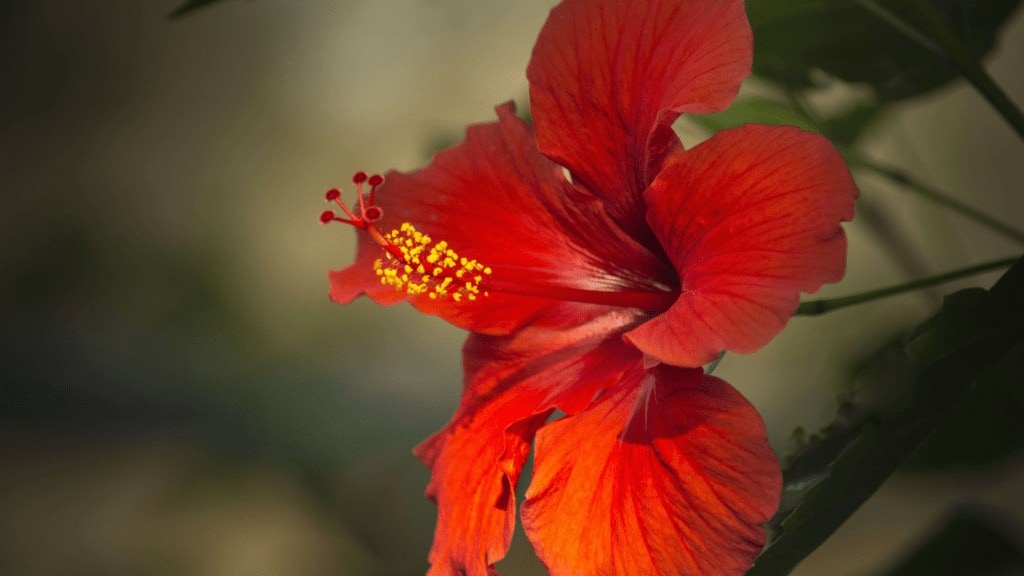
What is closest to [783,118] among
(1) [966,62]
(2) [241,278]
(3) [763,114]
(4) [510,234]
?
(3) [763,114]

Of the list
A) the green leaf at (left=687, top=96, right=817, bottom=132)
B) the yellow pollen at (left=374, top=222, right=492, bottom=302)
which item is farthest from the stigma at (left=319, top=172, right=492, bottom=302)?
the green leaf at (left=687, top=96, right=817, bottom=132)

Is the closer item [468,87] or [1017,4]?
[1017,4]

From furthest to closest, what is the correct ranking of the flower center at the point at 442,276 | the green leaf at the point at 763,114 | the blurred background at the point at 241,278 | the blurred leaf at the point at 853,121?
the blurred background at the point at 241,278, the blurred leaf at the point at 853,121, the green leaf at the point at 763,114, the flower center at the point at 442,276

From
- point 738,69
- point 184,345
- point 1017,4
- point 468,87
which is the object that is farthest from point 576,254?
point 184,345

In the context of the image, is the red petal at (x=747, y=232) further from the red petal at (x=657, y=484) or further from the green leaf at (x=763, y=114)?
the green leaf at (x=763, y=114)

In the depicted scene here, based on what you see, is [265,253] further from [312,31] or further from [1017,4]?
[1017,4]

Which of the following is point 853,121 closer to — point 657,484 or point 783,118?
point 783,118

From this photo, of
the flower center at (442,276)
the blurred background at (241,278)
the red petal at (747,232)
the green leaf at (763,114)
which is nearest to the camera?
the red petal at (747,232)

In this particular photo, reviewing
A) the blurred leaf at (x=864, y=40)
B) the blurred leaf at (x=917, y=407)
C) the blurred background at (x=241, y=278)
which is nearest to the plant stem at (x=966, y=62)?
the blurred leaf at (x=864, y=40)
